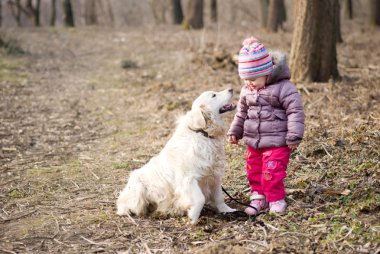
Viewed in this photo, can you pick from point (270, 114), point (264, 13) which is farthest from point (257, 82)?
point (264, 13)

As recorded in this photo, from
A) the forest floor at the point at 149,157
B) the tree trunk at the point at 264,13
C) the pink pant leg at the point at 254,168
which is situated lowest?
the forest floor at the point at 149,157

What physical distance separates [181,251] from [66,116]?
6894 mm

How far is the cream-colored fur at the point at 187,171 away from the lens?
17.4ft

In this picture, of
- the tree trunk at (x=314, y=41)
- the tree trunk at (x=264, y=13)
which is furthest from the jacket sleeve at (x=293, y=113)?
the tree trunk at (x=264, y=13)

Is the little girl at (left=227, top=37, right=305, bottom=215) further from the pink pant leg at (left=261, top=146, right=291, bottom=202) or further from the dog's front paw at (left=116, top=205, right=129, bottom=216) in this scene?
the dog's front paw at (left=116, top=205, right=129, bottom=216)

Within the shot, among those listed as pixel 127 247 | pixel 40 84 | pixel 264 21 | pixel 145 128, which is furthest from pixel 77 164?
pixel 264 21

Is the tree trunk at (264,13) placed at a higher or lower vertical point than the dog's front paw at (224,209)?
higher

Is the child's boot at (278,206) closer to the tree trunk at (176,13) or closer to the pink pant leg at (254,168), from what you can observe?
the pink pant leg at (254,168)

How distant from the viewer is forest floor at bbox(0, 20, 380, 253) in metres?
4.80

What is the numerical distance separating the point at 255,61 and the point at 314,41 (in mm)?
4873

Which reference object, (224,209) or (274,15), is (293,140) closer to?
(224,209)

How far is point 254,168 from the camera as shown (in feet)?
18.2

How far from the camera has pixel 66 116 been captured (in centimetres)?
1081

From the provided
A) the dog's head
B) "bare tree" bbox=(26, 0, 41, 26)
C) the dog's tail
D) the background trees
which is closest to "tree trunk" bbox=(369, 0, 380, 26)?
the background trees
